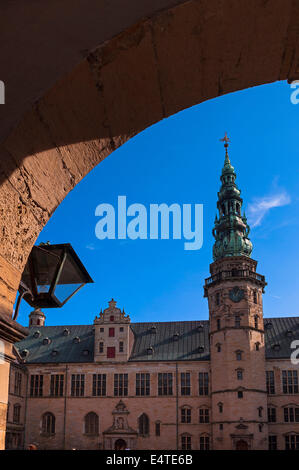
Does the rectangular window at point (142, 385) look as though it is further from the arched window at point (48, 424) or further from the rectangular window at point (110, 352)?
the arched window at point (48, 424)

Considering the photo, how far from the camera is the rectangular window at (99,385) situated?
123 feet

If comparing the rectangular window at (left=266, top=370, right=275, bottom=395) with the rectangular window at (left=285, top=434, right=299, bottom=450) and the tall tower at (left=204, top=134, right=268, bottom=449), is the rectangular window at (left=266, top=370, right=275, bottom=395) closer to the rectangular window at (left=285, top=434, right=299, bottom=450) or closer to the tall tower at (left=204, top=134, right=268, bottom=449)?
the tall tower at (left=204, top=134, right=268, bottom=449)

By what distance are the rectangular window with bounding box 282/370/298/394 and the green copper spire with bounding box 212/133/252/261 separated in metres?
8.94

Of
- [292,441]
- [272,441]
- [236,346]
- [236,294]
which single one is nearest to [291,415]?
[292,441]

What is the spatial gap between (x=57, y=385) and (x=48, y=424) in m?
2.74

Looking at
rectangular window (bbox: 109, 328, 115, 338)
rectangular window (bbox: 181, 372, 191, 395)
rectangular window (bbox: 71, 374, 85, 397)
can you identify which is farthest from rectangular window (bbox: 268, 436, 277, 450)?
rectangular window (bbox: 71, 374, 85, 397)

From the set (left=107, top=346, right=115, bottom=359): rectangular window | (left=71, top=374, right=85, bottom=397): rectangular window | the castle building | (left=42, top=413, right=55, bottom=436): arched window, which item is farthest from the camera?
(left=107, top=346, right=115, bottom=359): rectangular window

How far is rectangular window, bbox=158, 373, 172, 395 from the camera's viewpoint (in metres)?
36.8

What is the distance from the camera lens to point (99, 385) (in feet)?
123

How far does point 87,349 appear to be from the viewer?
1559 inches

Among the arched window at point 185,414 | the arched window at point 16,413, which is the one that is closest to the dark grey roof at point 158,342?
the arched window at point 185,414

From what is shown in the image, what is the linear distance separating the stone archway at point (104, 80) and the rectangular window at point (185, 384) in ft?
→ 116

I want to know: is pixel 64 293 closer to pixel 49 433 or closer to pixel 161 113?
pixel 161 113
